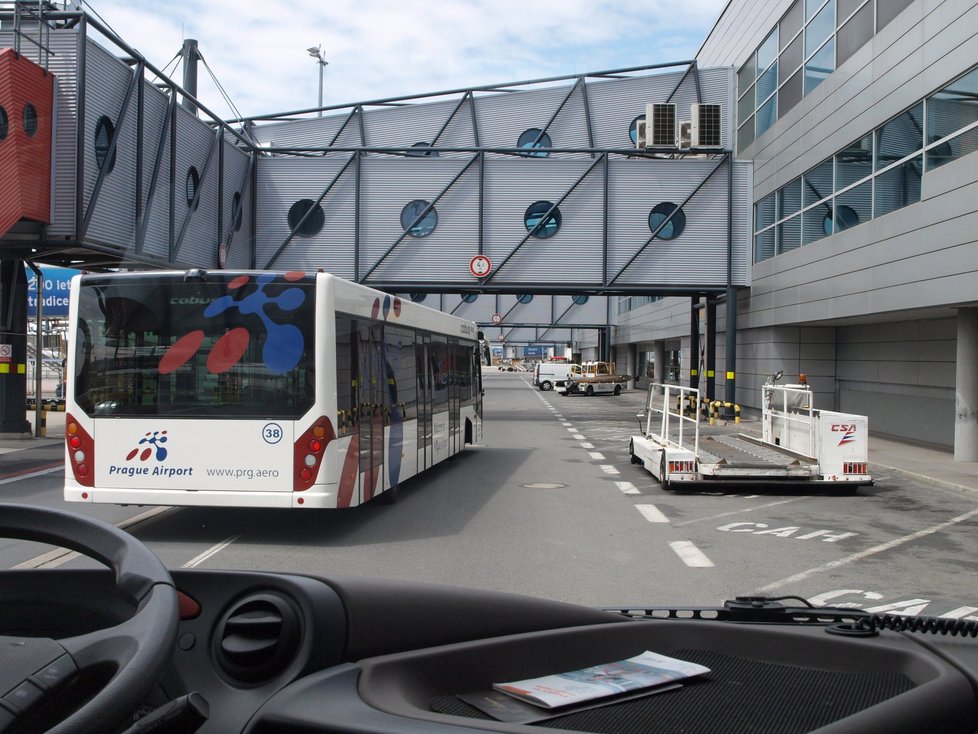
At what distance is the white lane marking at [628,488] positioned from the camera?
45.2ft

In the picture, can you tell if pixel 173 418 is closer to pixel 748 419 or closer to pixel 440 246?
pixel 440 246

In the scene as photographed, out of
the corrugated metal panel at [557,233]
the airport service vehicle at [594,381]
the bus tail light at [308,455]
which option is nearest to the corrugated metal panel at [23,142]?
the bus tail light at [308,455]

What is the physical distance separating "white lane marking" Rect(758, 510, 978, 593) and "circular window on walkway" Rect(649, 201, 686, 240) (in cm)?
1889

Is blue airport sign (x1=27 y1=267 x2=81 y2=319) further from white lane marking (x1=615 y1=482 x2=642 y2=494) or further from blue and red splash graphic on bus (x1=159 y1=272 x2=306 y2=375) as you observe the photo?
blue and red splash graphic on bus (x1=159 y1=272 x2=306 y2=375)

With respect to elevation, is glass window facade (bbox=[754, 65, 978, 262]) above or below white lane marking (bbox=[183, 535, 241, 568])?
above

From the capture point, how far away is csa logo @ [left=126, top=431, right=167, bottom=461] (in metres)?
9.52

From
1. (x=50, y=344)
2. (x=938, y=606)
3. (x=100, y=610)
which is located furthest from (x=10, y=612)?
(x=50, y=344)

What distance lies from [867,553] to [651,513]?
307cm

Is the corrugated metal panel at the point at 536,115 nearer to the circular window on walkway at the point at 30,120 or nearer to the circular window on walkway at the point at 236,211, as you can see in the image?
the circular window on walkway at the point at 236,211

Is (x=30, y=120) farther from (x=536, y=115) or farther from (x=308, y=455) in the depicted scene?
(x=536, y=115)

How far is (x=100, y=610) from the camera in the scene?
212cm

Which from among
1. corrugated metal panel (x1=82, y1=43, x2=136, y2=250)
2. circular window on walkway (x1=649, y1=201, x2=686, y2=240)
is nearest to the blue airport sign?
corrugated metal panel (x1=82, y1=43, x2=136, y2=250)

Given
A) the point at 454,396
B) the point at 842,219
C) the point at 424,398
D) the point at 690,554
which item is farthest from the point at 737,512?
the point at 842,219

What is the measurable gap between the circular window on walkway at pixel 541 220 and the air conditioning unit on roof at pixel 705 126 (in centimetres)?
488
